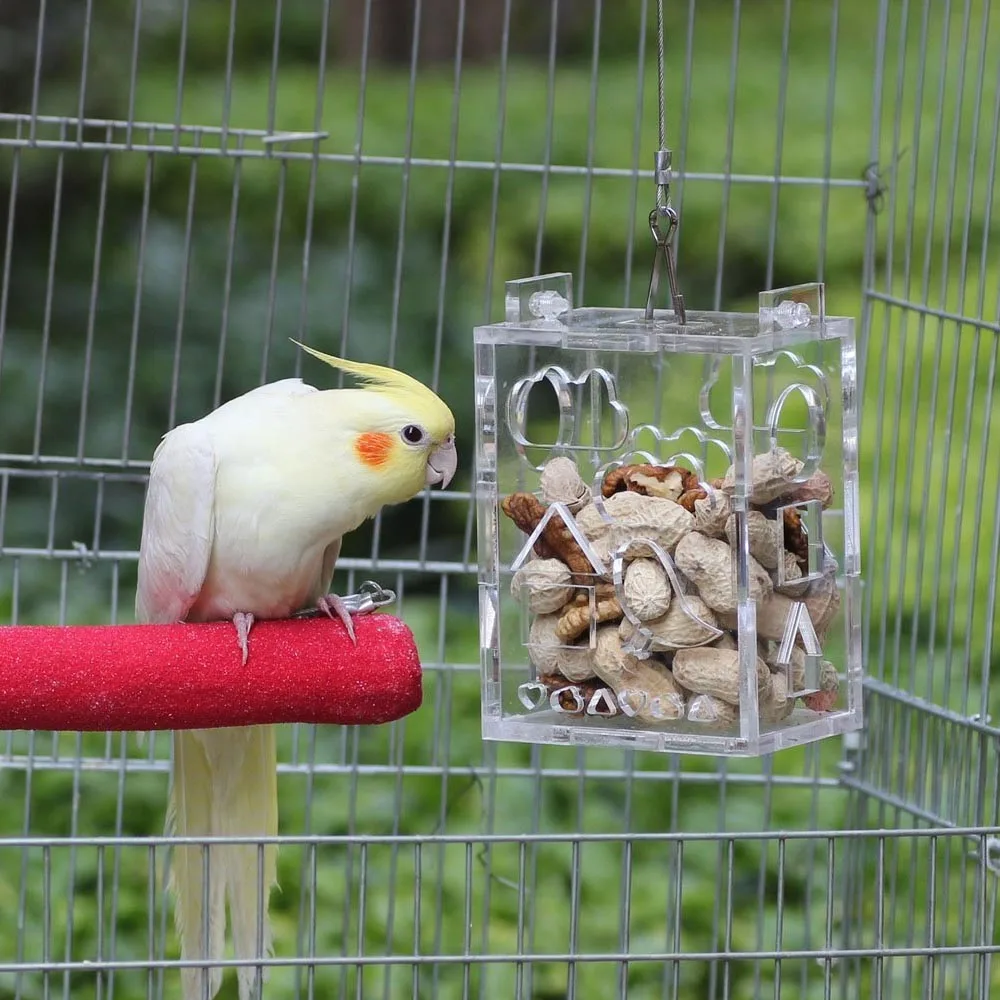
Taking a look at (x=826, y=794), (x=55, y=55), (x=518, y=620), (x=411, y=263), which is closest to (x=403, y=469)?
(x=518, y=620)

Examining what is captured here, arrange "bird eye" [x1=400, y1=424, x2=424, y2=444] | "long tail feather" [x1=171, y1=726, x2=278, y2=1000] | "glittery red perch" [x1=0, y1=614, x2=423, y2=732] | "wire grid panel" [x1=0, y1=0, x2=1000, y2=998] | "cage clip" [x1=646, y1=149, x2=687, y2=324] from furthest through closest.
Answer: "wire grid panel" [x1=0, y1=0, x2=1000, y2=998], "long tail feather" [x1=171, y1=726, x2=278, y2=1000], "bird eye" [x1=400, y1=424, x2=424, y2=444], "glittery red perch" [x1=0, y1=614, x2=423, y2=732], "cage clip" [x1=646, y1=149, x2=687, y2=324]

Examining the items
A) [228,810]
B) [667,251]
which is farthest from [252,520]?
[667,251]

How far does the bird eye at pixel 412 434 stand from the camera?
1723mm

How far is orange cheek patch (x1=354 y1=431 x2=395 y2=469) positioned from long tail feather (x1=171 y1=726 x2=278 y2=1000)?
1.56 feet

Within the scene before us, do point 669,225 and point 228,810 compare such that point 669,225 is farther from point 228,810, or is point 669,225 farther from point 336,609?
point 228,810

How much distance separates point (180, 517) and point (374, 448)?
0.27 metres

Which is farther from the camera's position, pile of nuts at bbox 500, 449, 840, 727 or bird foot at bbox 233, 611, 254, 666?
bird foot at bbox 233, 611, 254, 666

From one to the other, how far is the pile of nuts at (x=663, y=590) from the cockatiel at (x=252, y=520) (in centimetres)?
24

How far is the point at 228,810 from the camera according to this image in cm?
205

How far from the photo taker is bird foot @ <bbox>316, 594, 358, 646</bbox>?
5.73 feet

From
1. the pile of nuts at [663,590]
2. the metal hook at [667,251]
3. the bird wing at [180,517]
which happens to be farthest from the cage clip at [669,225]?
the bird wing at [180,517]

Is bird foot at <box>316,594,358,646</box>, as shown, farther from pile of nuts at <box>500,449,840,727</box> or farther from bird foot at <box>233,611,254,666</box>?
pile of nuts at <box>500,449,840,727</box>

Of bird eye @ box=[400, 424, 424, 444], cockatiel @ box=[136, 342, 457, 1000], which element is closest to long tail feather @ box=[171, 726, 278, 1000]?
cockatiel @ box=[136, 342, 457, 1000]

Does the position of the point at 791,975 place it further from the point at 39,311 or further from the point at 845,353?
the point at 39,311
